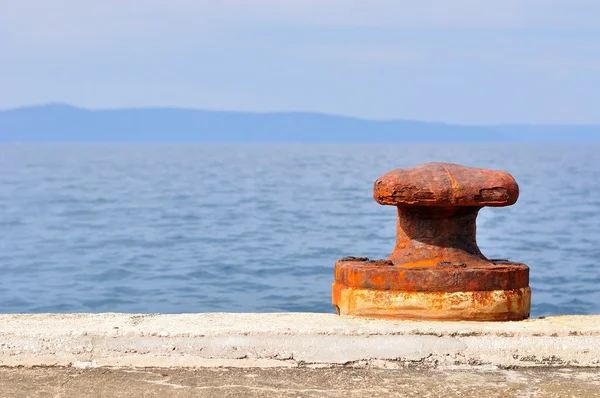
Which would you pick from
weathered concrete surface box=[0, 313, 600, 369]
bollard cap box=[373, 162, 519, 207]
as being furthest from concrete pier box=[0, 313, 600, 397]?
bollard cap box=[373, 162, 519, 207]

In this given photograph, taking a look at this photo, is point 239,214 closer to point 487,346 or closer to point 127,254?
point 127,254

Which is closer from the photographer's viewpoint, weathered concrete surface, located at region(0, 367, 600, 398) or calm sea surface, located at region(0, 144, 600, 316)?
weathered concrete surface, located at region(0, 367, 600, 398)

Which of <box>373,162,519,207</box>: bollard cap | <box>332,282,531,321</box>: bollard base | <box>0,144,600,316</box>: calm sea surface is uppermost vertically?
<box>373,162,519,207</box>: bollard cap

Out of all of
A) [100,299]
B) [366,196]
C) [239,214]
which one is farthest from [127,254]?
[366,196]

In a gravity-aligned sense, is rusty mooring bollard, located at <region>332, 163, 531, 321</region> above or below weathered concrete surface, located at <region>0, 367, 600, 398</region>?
above

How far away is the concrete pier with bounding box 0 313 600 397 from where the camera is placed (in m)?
3.52

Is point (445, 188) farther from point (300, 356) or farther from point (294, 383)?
point (294, 383)

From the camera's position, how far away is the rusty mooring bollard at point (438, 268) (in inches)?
165

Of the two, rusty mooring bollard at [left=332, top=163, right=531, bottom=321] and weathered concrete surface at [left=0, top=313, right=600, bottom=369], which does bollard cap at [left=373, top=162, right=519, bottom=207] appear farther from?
weathered concrete surface at [left=0, top=313, right=600, bottom=369]

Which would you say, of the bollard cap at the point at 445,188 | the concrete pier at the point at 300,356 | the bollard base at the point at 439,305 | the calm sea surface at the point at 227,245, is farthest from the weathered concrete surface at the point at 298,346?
the calm sea surface at the point at 227,245

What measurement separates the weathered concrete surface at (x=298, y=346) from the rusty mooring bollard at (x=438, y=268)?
0.28 m

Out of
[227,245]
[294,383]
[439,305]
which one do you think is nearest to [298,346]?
[294,383]

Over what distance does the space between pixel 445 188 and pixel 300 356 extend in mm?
946

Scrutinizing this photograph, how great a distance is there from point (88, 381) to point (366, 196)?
3190 cm
